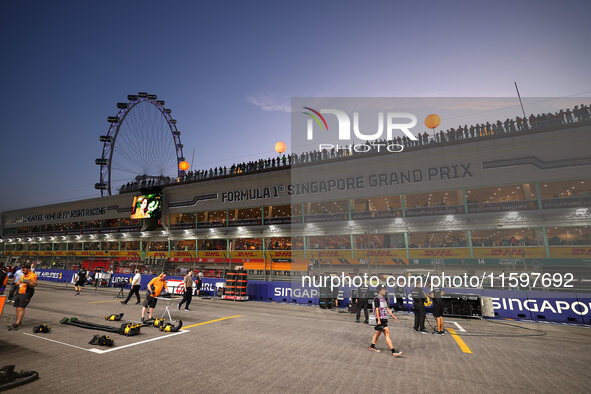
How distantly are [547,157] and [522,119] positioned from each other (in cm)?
365

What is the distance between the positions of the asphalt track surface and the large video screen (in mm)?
29607

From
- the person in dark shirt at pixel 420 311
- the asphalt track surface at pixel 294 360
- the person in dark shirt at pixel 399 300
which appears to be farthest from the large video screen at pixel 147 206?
the person in dark shirt at pixel 420 311

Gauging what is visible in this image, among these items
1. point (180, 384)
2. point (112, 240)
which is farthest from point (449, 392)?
point (112, 240)

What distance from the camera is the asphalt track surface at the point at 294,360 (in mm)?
5422

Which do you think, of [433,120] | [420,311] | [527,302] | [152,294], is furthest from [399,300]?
[433,120]

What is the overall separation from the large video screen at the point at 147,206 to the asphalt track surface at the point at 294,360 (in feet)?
97.1

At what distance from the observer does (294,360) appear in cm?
687

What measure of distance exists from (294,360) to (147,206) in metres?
39.1

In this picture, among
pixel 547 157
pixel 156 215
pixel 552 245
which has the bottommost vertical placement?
pixel 552 245

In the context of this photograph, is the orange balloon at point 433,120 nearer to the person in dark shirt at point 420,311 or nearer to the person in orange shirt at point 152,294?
the person in dark shirt at point 420,311

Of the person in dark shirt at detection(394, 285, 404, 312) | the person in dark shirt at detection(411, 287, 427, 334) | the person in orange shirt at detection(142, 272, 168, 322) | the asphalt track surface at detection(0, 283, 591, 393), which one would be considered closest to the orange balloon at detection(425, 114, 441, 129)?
the person in dark shirt at detection(394, 285, 404, 312)

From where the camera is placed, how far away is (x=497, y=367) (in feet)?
21.7

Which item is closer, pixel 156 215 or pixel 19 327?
pixel 19 327

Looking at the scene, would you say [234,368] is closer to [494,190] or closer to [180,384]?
[180,384]
